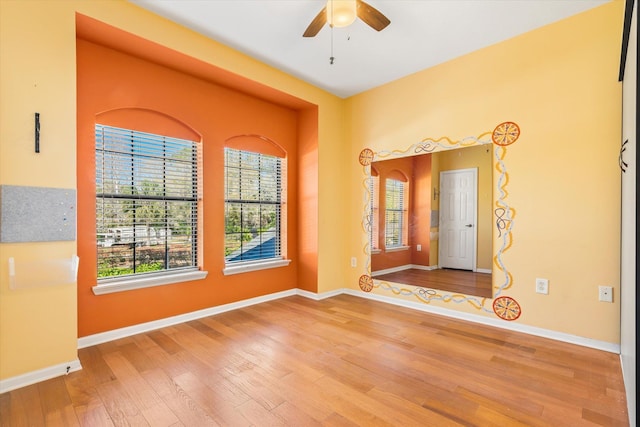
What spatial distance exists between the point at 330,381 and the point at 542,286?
2.20m

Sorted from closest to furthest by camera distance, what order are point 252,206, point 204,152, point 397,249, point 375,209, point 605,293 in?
point 605,293
point 204,152
point 252,206
point 397,249
point 375,209

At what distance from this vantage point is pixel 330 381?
2127 millimetres

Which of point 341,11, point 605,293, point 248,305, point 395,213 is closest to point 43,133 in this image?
point 341,11

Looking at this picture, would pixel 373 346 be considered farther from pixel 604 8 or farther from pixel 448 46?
pixel 604 8

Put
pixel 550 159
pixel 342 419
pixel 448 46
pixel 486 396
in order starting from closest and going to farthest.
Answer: pixel 342 419
pixel 486 396
pixel 550 159
pixel 448 46

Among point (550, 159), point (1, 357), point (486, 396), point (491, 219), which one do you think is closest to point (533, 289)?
point (491, 219)

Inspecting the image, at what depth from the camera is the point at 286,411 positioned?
1.80m

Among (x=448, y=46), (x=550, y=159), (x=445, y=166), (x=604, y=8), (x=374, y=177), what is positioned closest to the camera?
(x=604, y=8)

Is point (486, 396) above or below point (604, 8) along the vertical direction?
below

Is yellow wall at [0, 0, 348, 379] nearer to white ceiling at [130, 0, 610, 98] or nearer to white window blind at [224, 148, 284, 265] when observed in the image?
white ceiling at [130, 0, 610, 98]

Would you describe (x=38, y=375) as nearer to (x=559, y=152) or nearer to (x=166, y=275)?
(x=166, y=275)

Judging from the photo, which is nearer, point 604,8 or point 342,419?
point 342,419

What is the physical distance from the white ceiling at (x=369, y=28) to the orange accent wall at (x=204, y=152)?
62 centimetres

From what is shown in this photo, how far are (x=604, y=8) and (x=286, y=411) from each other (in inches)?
155
